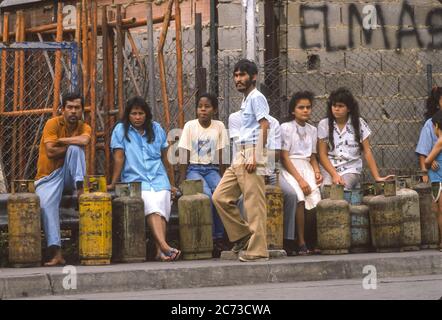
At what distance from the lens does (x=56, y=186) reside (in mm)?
10883

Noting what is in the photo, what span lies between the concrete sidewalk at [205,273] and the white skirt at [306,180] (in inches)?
27.5

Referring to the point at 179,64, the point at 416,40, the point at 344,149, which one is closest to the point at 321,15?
the point at 416,40

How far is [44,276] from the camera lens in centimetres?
960

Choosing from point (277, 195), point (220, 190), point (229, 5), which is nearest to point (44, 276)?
point (220, 190)

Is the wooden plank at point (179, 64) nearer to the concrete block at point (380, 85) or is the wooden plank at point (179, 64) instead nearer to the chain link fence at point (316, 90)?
the chain link fence at point (316, 90)

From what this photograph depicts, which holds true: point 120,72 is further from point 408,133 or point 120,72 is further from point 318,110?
point 408,133

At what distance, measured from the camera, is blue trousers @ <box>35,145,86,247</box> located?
422 inches

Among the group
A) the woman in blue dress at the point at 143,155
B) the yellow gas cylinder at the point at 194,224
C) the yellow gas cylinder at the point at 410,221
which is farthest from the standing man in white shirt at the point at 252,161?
the yellow gas cylinder at the point at 410,221

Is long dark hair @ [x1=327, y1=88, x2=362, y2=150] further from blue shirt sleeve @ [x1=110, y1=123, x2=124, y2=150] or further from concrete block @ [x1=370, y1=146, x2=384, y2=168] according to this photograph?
concrete block @ [x1=370, y1=146, x2=384, y2=168]

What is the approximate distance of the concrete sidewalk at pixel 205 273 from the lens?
9.58 meters

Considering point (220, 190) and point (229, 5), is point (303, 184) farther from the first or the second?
point (229, 5)

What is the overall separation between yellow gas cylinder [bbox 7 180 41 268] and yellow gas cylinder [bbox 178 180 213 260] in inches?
53.5

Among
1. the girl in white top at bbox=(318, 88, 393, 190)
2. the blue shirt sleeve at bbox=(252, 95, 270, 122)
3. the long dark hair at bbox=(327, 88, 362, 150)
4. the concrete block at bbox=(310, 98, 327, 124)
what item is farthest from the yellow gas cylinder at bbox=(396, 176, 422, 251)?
the concrete block at bbox=(310, 98, 327, 124)

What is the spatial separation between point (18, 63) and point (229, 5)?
280cm
